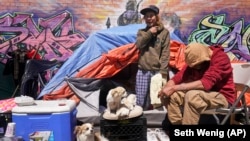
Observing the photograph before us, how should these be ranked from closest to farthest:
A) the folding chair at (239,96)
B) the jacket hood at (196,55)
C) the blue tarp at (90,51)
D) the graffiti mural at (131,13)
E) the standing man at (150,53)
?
1. the folding chair at (239,96)
2. the jacket hood at (196,55)
3. the standing man at (150,53)
4. the blue tarp at (90,51)
5. the graffiti mural at (131,13)

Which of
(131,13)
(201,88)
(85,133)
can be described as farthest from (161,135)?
(131,13)

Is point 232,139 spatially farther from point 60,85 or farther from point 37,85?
point 37,85

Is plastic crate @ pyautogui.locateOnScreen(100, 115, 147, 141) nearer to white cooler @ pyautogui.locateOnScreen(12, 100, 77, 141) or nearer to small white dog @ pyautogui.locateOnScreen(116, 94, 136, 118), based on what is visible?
small white dog @ pyautogui.locateOnScreen(116, 94, 136, 118)

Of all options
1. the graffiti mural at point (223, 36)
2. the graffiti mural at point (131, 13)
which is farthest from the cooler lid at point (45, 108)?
the graffiti mural at point (223, 36)

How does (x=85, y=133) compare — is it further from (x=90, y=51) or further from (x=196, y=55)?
(x=90, y=51)

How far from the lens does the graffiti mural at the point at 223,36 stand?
885 centimetres

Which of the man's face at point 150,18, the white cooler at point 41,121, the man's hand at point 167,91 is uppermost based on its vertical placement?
the man's face at point 150,18

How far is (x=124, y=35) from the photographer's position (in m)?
6.06

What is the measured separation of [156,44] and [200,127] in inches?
79.6

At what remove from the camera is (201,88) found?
14.8ft

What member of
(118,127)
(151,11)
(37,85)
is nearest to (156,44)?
(151,11)

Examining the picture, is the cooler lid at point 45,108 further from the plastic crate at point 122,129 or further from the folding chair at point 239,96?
the folding chair at point 239,96

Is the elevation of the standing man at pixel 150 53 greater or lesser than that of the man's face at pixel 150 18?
lesser

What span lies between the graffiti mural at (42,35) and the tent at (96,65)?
253 cm
